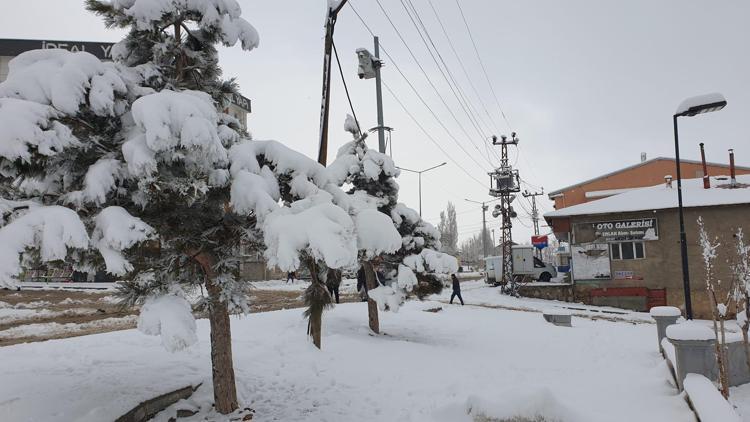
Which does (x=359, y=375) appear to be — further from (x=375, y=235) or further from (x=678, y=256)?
(x=678, y=256)

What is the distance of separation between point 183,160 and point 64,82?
1.27 metres

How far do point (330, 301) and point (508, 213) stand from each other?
25320 mm

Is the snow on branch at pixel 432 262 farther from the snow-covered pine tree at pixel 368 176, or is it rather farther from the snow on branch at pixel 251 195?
the snow on branch at pixel 251 195

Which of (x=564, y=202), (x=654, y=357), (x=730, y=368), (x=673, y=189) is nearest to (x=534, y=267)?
(x=564, y=202)

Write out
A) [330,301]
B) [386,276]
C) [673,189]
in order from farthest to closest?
[673,189]
[386,276]
[330,301]

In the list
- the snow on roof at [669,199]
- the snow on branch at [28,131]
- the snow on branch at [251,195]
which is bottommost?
the snow on branch at [251,195]

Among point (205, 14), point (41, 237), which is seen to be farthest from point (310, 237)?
point (205, 14)

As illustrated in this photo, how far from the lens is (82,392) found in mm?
5711

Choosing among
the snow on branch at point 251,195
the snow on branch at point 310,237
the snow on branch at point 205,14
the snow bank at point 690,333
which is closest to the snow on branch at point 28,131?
the snow on branch at point 251,195

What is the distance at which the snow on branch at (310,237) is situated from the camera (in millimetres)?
4523

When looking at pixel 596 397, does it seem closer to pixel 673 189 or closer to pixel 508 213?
pixel 508 213

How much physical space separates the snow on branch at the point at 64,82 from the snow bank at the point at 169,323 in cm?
214

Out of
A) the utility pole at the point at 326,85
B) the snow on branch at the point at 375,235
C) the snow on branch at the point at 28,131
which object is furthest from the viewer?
the utility pole at the point at 326,85

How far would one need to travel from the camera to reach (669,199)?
1029 inches
